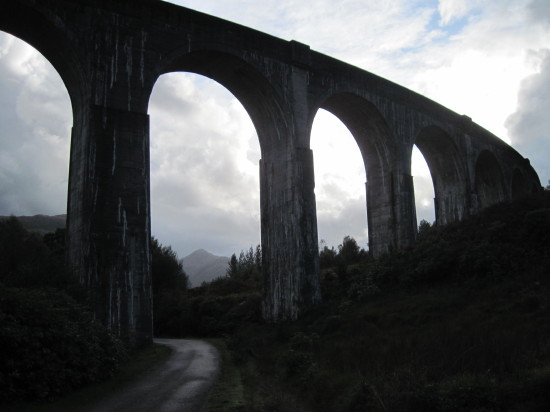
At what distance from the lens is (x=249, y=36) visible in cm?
2039

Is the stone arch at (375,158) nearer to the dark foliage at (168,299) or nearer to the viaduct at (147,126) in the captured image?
the viaduct at (147,126)

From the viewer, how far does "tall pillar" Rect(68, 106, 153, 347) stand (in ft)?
49.6

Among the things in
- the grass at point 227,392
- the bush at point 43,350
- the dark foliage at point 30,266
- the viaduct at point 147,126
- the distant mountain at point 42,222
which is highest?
the distant mountain at point 42,222

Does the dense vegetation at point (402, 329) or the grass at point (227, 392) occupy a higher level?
the dense vegetation at point (402, 329)

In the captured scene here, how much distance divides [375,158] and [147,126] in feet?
43.8

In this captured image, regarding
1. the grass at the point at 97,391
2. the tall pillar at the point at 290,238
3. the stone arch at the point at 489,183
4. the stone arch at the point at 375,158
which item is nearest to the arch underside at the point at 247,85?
the tall pillar at the point at 290,238

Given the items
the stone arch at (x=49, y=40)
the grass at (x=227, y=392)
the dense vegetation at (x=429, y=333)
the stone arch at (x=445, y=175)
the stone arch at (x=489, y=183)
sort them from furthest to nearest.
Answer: the stone arch at (x=489, y=183)
the stone arch at (x=445, y=175)
the stone arch at (x=49, y=40)
the grass at (x=227, y=392)
the dense vegetation at (x=429, y=333)

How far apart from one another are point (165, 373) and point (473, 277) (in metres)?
9.78

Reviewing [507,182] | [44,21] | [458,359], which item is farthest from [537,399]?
[507,182]

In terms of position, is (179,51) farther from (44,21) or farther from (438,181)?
(438,181)

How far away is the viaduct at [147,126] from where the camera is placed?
15602 millimetres

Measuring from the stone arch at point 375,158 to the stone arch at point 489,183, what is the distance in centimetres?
1535

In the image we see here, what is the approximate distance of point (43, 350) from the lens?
9.41 meters

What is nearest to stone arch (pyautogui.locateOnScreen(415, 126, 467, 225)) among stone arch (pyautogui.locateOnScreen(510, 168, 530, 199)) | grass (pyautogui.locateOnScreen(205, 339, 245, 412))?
stone arch (pyautogui.locateOnScreen(510, 168, 530, 199))
